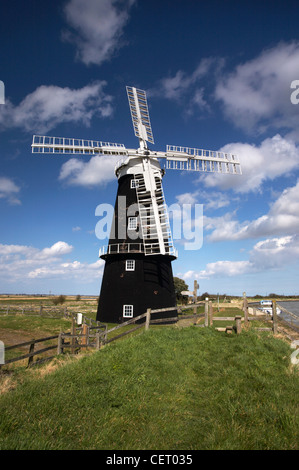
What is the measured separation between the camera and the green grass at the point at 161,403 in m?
4.67

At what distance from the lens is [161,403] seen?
6070 mm

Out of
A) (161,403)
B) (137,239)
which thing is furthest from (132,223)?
(161,403)

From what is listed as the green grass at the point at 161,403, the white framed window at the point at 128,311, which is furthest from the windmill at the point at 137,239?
the green grass at the point at 161,403

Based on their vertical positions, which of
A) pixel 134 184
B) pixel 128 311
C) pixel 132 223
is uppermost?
pixel 134 184

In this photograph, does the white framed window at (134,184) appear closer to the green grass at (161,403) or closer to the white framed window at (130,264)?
the white framed window at (130,264)

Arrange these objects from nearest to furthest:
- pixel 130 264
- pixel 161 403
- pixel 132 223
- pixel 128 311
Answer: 1. pixel 161 403
2. pixel 128 311
3. pixel 130 264
4. pixel 132 223

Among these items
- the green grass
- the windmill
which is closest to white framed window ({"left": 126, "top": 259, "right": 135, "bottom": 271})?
the windmill

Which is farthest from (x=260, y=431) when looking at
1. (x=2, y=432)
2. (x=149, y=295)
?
(x=149, y=295)

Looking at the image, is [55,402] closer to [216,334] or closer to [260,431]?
[260,431]

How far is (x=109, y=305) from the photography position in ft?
75.3

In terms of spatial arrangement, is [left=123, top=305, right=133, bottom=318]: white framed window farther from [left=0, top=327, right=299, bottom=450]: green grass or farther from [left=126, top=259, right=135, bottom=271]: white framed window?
[left=0, top=327, right=299, bottom=450]: green grass

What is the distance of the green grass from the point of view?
15.3 ft

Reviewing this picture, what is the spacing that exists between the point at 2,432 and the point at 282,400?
493cm

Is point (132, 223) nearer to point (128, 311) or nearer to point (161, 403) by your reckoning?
point (128, 311)
